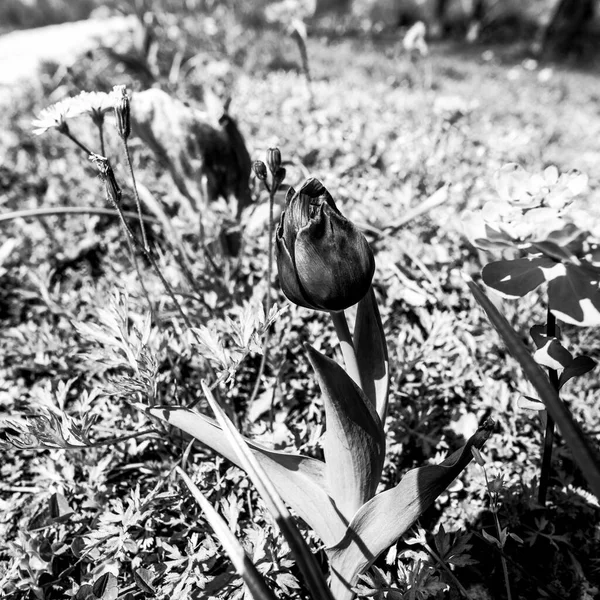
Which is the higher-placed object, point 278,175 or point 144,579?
point 278,175

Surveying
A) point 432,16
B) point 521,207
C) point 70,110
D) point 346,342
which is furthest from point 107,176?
point 432,16

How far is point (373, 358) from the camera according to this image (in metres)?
0.99

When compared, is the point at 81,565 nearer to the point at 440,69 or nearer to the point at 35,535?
the point at 35,535

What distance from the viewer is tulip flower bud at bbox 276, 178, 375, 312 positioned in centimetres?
77

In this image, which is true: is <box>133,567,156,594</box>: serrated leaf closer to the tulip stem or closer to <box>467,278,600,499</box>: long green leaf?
the tulip stem

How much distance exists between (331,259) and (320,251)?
2 cm

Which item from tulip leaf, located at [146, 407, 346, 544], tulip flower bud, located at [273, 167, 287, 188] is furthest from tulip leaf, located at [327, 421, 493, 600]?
tulip flower bud, located at [273, 167, 287, 188]

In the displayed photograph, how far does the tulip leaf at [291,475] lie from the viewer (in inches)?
35.9

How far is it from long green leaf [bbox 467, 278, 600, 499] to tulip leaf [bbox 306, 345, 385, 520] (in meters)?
0.24

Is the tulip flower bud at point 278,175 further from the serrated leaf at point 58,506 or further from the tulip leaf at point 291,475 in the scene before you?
the serrated leaf at point 58,506

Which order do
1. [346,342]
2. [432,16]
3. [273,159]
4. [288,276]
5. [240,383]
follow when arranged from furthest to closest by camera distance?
[432,16] < [240,383] < [273,159] < [346,342] < [288,276]

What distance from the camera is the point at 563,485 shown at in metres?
1.20

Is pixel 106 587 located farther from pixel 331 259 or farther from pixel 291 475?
pixel 331 259

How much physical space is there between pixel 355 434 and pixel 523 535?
0.59 m
